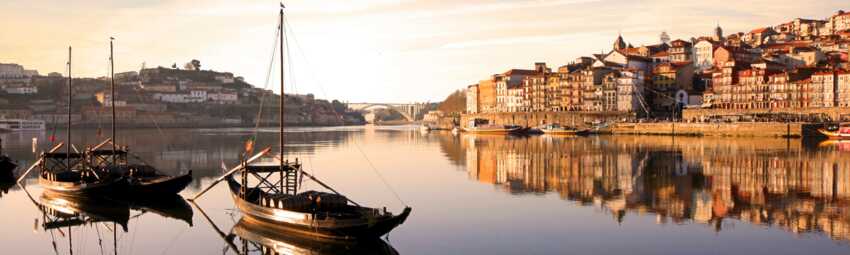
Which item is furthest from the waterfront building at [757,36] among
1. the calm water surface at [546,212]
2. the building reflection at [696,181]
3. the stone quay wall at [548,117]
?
the calm water surface at [546,212]

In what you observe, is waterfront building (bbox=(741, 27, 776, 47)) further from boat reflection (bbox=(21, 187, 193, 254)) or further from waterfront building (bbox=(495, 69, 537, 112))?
boat reflection (bbox=(21, 187, 193, 254))

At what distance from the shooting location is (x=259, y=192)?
81.1 ft

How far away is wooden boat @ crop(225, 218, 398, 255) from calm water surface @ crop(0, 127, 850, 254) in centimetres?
9

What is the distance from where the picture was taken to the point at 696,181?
36.1 meters

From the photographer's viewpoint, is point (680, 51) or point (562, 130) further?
point (680, 51)

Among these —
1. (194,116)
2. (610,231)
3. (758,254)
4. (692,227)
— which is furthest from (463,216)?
(194,116)

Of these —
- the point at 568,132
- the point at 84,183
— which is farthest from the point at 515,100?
the point at 84,183

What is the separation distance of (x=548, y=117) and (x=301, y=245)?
9295cm

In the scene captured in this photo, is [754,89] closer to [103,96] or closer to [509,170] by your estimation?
[509,170]

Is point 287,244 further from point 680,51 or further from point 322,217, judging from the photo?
point 680,51

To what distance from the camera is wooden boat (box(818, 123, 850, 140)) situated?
70.9 metres

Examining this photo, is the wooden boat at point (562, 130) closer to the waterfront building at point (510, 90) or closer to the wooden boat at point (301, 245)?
the waterfront building at point (510, 90)

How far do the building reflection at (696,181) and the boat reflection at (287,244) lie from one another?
29.0 feet

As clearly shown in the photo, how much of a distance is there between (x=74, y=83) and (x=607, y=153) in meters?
175
